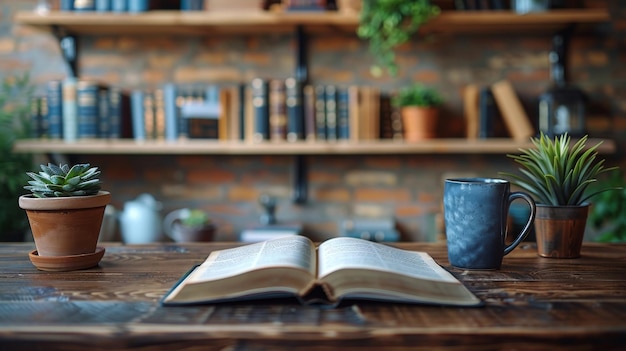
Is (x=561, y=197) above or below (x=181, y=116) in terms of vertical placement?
below

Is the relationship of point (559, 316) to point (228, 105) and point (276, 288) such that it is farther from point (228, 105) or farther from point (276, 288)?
point (228, 105)

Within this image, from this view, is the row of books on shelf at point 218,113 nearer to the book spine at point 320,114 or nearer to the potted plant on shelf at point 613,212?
the book spine at point 320,114

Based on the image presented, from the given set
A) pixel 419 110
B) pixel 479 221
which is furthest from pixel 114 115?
pixel 479 221

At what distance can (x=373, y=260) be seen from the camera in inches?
33.7

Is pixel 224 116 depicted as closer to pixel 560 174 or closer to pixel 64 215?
pixel 64 215

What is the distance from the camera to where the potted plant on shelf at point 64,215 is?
982 mm

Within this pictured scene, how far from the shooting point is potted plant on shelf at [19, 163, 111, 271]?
982mm

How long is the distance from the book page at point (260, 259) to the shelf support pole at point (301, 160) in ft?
4.73

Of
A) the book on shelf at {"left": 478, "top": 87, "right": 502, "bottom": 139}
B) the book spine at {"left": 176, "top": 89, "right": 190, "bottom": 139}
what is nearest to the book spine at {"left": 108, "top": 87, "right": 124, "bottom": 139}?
the book spine at {"left": 176, "top": 89, "right": 190, "bottom": 139}

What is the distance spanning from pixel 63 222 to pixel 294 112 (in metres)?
1.38

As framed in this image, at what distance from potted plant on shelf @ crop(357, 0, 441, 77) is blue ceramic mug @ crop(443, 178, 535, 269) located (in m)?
1.34

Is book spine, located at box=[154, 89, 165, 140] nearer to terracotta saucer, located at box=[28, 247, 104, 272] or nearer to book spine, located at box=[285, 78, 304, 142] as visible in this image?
book spine, located at box=[285, 78, 304, 142]

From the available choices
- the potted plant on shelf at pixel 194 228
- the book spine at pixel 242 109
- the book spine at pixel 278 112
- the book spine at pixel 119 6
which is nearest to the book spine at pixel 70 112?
the book spine at pixel 119 6

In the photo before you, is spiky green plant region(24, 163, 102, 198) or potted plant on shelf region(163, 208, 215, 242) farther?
potted plant on shelf region(163, 208, 215, 242)
